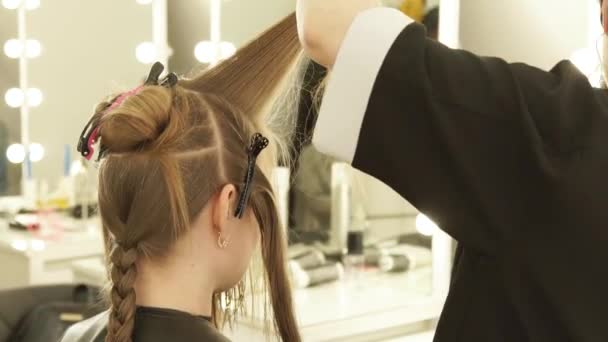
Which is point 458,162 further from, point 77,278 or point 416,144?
point 77,278

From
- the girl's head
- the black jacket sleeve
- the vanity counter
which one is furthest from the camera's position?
the vanity counter

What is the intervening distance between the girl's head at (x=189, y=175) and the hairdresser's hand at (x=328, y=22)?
1.20ft

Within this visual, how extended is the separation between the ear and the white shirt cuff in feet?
1.36

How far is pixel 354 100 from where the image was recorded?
51 centimetres

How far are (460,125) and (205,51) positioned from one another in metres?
1.51

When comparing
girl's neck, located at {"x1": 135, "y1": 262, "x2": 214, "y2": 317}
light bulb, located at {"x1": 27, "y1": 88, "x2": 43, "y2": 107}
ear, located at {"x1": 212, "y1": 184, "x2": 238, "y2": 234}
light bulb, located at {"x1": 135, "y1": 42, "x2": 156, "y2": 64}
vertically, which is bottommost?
girl's neck, located at {"x1": 135, "y1": 262, "x2": 214, "y2": 317}

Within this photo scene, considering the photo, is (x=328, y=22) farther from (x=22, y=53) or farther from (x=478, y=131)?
(x=22, y=53)

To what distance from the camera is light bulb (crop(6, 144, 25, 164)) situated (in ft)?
6.11

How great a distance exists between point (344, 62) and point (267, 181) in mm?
489

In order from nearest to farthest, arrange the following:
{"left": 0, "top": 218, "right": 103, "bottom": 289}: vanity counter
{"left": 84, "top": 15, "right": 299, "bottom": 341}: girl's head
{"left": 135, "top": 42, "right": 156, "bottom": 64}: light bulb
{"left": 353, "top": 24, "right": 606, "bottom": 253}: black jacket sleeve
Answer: {"left": 353, "top": 24, "right": 606, "bottom": 253}: black jacket sleeve
{"left": 84, "top": 15, "right": 299, "bottom": 341}: girl's head
{"left": 0, "top": 218, "right": 103, "bottom": 289}: vanity counter
{"left": 135, "top": 42, "right": 156, "bottom": 64}: light bulb

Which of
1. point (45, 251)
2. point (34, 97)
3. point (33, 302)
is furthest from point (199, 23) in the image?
point (33, 302)

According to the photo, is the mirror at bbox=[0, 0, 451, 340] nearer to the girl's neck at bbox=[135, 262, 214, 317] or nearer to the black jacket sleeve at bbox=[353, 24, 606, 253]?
the girl's neck at bbox=[135, 262, 214, 317]

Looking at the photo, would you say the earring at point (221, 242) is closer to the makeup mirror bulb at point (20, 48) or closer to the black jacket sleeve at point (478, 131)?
the black jacket sleeve at point (478, 131)

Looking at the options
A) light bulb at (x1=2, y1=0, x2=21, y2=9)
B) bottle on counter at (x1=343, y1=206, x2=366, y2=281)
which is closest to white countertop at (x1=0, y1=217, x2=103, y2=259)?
light bulb at (x1=2, y1=0, x2=21, y2=9)
